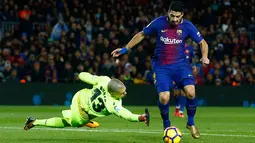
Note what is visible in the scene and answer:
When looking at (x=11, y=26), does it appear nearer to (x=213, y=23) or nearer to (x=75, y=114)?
(x=213, y=23)

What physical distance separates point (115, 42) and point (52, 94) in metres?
Result: 3.13

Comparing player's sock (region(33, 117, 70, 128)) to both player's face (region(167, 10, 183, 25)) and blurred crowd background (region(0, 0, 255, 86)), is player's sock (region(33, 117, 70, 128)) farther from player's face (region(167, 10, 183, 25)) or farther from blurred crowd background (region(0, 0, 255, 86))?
blurred crowd background (region(0, 0, 255, 86))

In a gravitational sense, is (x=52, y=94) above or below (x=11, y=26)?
below

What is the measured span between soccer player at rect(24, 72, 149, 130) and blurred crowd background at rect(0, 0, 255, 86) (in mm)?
12383

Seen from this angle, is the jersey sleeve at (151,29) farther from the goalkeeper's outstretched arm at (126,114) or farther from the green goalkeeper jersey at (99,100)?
the goalkeeper's outstretched arm at (126,114)

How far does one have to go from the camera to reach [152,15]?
96.7 feet

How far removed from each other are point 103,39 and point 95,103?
15055 millimetres

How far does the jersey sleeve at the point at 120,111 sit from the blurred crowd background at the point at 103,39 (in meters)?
12.9

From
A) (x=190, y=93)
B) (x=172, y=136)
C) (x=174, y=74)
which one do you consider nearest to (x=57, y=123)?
(x=172, y=136)

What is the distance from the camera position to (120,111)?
35.8 feet

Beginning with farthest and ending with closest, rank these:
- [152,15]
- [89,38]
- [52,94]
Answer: [152,15], [89,38], [52,94]

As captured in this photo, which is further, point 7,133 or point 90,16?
point 90,16

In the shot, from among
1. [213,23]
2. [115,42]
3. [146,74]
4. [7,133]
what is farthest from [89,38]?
A: [7,133]

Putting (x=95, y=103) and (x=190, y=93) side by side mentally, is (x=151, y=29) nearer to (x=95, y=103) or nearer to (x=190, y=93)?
(x=190, y=93)
